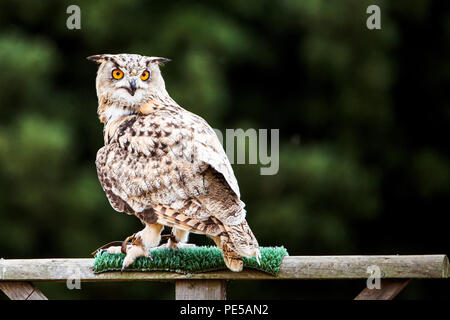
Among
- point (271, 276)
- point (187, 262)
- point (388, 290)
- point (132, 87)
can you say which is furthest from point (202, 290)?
point (132, 87)

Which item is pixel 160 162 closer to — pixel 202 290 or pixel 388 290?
pixel 202 290

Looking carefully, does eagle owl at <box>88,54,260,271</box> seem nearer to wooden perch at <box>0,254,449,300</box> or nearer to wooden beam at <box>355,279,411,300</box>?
wooden perch at <box>0,254,449,300</box>

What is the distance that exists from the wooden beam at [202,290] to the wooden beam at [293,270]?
0.03 m

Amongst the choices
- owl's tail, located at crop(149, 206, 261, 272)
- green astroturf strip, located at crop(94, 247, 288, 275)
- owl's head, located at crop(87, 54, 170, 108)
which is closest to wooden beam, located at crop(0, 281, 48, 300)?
green astroturf strip, located at crop(94, 247, 288, 275)

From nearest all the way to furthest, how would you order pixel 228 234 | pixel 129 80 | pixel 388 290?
1. pixel 228 234
2. pixel 388 290
3. pixel 129 80

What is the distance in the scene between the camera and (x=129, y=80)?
2945 mm

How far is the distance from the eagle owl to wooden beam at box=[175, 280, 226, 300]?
16 cm

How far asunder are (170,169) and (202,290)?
1.44 ft

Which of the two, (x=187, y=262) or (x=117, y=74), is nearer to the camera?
(x=187, y=262)

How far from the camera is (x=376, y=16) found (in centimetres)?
575

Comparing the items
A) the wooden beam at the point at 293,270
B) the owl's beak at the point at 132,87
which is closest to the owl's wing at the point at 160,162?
the owl's beak at the point at 132,87

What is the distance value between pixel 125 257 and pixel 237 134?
2.68 metres

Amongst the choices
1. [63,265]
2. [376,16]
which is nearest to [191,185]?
[63,265]

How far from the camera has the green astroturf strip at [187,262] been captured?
2.75 metres
